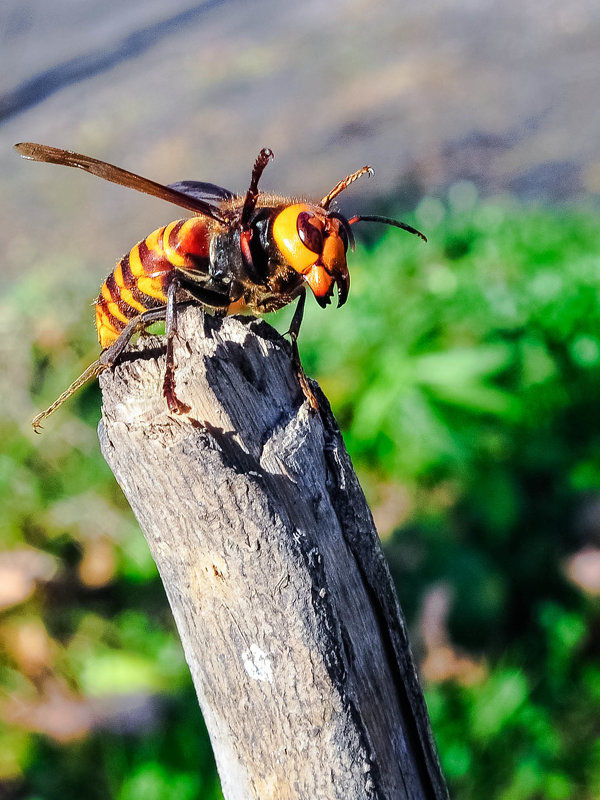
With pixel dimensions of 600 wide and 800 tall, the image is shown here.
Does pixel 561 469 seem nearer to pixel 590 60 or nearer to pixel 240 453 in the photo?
pixel 240 453

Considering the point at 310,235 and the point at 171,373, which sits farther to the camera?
the point at 310,235

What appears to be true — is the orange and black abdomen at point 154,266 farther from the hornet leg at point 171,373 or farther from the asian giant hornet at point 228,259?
the hornet leg at point 171,373

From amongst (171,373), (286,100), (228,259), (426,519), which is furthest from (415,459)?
(286,100)

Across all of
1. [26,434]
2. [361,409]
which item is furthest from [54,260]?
[361,409]

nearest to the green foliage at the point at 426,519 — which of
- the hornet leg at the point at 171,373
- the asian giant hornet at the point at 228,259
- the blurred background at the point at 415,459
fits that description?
the blurred background at the point at 415,459

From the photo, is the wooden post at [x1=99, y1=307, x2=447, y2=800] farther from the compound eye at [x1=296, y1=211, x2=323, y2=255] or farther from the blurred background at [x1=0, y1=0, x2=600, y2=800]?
the blurred background at [x1=0, y1=0, x2=600, y2=800]

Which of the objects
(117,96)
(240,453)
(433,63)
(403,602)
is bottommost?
(240,453)

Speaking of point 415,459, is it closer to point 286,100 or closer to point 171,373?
point 171,373
